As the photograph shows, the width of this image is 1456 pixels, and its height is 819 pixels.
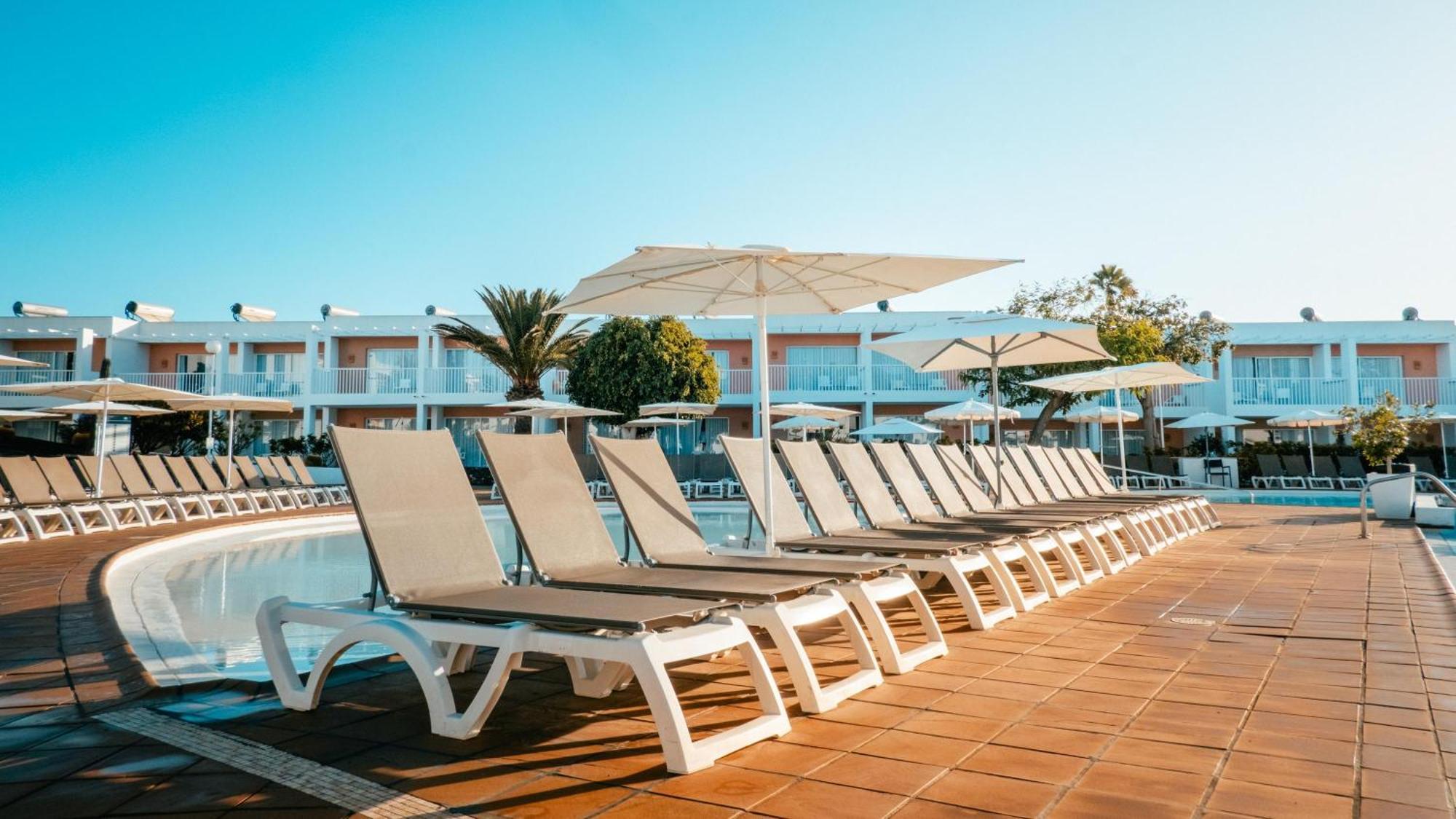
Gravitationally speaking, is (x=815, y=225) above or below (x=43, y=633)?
above

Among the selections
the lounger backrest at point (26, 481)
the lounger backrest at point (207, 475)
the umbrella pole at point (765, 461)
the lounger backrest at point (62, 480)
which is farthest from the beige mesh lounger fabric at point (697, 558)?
the lounger backrest at point (207, 475)

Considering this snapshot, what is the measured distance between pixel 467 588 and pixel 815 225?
44.8 feet

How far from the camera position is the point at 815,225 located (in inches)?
626

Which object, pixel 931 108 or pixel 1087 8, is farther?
pixel 931 108

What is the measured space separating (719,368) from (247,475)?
14.6m

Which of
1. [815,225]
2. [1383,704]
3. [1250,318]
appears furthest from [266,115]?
[1250,318]

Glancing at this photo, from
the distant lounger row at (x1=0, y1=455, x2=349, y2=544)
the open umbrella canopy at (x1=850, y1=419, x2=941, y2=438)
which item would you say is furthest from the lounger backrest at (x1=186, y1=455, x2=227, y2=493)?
the open umbrella canopy at (x1=850, y1=419, x2=941, y2=438)

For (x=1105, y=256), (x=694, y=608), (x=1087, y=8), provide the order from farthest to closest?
(x=1105, y=256)
(x=1087, y=8)
(x=694, y=608)

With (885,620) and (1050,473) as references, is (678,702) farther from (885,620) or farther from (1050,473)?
(1050,473)

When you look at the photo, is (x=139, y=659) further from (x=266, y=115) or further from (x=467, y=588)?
(x=266, y=115)

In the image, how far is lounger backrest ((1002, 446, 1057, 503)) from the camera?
8.66 meters

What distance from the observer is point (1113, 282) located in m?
25.8

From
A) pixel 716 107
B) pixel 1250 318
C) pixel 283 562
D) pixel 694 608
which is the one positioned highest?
pixel 716 107

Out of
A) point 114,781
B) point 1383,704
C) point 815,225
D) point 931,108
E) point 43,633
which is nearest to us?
point 114,781
